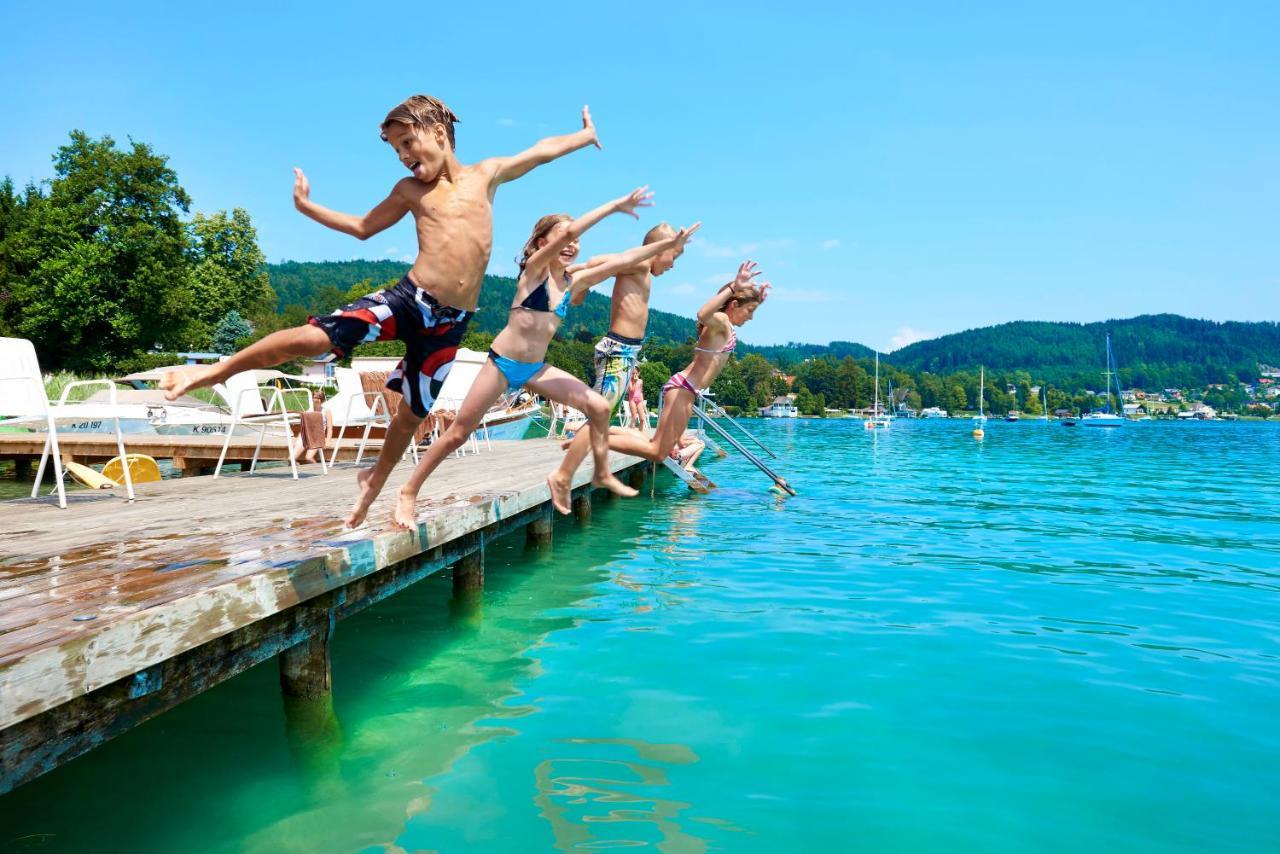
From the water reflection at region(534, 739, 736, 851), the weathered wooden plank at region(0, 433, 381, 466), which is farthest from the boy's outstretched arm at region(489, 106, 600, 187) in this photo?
the weathered wooden plank at region(0, 433, 381, 466)

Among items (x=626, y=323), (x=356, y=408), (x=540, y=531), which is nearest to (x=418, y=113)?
(x=626, y=323)

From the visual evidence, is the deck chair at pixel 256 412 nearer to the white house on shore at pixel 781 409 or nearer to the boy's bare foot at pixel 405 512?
the boy's bare foot at pixel 405 512

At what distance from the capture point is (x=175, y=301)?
148 feet

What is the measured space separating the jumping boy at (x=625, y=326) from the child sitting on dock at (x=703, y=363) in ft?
1.31

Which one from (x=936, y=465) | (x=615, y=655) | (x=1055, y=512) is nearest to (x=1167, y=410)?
(x=936, y=465)

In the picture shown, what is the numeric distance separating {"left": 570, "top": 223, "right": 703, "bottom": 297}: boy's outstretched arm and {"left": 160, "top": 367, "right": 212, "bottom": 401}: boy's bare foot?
92.8 inches

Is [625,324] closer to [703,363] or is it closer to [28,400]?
[703,363]

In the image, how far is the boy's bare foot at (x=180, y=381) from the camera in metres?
3.33

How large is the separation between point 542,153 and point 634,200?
0.56 meters

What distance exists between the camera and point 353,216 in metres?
4.32

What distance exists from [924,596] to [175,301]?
4646cm

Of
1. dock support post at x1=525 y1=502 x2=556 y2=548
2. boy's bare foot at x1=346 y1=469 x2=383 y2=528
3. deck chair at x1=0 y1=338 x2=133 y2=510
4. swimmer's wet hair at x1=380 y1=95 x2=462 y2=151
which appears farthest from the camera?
dock support post at x1=525 y1=502 x2=556 y2=548

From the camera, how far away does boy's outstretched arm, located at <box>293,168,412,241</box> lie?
4.18 m

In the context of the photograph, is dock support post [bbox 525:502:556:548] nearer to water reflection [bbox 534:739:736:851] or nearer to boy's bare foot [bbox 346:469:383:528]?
boy's bare foot [bbox 346:469:383:528]
